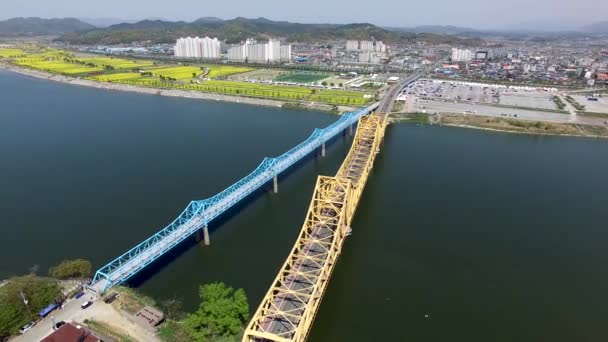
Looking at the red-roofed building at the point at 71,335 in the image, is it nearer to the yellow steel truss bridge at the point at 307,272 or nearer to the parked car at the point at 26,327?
the parked car at the point at 26,327

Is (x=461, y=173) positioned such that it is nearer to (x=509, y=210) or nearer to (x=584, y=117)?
(x=509, y=210)

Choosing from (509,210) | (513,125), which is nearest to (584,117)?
(513,125)

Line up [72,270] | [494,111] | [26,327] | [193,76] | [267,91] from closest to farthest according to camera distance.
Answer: [26,327]
[72,270]
[494,111]
[267,91]
[193,76]

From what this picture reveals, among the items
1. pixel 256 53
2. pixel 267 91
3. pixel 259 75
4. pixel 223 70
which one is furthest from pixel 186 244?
pixel 256 53

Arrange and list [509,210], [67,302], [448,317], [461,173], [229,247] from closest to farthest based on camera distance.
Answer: [67,302] → [448,317] → [229,247] → [509,210] → [461,173]

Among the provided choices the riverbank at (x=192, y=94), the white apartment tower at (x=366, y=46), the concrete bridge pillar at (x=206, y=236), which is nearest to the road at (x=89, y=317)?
the concrete bridge pillar at (x=206, y=236)

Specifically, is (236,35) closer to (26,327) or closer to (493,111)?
(493,111)

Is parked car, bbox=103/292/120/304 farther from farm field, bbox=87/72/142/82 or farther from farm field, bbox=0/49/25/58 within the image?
farm field, bbox=0/49/25/58
